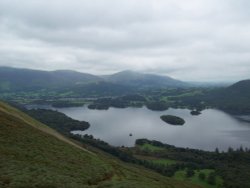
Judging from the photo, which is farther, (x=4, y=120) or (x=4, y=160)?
(x=4, y=120)

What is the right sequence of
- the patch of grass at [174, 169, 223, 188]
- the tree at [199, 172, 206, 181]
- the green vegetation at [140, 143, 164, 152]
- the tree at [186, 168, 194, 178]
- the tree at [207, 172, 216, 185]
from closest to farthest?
the patch of grass at [174, 169, 223, 188]
the tree at [207, 172, 216, 185]
the tree at [199, 172, 206, 181]
the tree at [186, 168, 194, 178]
the green vegetation at [140, 143, 164, 152]

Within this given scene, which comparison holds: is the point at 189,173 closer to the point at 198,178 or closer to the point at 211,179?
the point at 198,178

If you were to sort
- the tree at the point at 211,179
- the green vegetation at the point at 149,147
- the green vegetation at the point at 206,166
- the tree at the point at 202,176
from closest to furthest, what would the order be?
the tree at the point at 211,179, the green vegetation at the point at 206,166, the tree at the point at 202,176, the green vegetation at the point at 149,147

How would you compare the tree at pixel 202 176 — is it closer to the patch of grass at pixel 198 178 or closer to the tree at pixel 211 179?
the patch of grass at pixel 198 178

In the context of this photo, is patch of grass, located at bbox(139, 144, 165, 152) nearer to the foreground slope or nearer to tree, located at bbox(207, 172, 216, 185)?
tree, located at bbox(207, 172, 216, 185)

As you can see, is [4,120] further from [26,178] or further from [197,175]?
[197,175]

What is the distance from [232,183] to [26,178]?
92453mm

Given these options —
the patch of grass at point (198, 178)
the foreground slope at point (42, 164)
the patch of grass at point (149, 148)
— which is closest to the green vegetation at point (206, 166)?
the patch of grass at point (198, 178)

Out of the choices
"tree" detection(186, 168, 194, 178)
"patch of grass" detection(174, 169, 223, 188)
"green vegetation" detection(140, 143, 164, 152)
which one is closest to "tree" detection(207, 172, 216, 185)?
"patch of grass" detection(174, 169, 223, 188)

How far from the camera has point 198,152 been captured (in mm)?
163625

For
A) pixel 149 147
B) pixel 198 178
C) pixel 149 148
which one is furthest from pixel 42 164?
pixel 149 147

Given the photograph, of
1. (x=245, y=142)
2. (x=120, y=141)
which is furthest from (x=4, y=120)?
(x=245, y=142)

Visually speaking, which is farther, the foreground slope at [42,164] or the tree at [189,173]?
the tree at [189,173]

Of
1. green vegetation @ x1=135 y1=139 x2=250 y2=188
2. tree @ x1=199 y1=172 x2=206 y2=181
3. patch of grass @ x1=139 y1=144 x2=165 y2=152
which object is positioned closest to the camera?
green vegetation @ x1=135 y1=139 x2=250 y2=188
